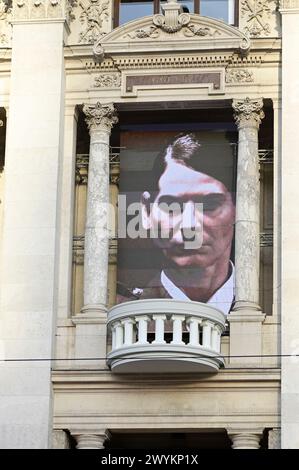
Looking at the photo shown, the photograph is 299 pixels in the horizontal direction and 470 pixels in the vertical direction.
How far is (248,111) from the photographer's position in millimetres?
35531

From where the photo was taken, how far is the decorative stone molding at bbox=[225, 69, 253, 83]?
35781mm

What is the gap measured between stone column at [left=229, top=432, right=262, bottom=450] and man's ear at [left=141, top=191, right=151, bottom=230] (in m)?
5.66

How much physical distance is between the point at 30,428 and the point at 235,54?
9.83 m

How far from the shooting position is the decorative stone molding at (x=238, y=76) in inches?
1409

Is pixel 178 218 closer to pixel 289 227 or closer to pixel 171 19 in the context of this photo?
pixel 289 227

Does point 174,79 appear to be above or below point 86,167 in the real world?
above

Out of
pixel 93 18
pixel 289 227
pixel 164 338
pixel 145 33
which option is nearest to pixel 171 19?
pixel 145 33

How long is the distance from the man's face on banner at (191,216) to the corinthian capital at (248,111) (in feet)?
5.32

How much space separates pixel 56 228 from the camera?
34.9 meters

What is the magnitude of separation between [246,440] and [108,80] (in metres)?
9.09

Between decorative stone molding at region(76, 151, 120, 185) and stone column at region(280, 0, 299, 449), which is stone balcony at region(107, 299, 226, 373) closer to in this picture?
stone column at region(280, 0, 299, 449)

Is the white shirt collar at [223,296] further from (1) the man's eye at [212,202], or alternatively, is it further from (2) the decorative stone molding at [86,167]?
(2) the decorative stone molding at [86,167]

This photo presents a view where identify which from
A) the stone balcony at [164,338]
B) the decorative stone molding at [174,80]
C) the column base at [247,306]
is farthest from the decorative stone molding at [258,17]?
the stone balcony at [164,338]

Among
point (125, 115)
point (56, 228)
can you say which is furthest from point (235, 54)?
point (56, 228)
